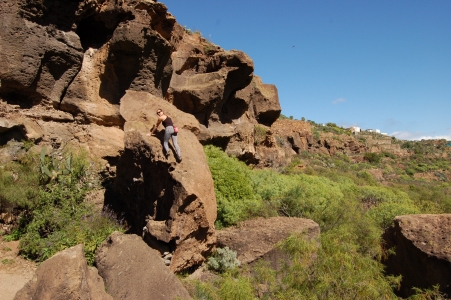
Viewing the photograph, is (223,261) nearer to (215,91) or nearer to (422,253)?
(422,253)

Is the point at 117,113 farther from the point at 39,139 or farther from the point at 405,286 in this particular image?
the point at 405,286

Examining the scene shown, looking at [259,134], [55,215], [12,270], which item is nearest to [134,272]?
[12,270]

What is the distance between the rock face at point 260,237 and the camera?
22.8 feet

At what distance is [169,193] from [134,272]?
168 centimetres

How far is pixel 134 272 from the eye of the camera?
512 cm

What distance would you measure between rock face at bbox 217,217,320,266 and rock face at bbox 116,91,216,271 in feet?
1.65

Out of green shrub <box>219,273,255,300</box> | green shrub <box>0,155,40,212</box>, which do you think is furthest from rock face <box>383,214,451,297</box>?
green shrub <box>0,155,40,212</box>

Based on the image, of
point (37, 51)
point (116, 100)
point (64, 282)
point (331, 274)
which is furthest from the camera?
point (116, 100)

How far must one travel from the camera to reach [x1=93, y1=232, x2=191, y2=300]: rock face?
480 cm

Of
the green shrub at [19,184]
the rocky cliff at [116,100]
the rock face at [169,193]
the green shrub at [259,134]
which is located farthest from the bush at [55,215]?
the green shrub at [259,134]

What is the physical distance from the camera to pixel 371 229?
290 inches

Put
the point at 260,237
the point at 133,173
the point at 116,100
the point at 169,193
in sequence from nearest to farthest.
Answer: the point at 169,193 < the point at 260,237 < the point at 133,173 < the point at 116,100

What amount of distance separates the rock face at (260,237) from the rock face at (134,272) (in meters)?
2.21

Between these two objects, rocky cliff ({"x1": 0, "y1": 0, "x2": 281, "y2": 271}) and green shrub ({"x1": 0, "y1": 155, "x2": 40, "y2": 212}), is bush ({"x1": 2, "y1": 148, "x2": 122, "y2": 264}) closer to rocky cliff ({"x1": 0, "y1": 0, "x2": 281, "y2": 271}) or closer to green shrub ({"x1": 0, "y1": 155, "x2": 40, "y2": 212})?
green shrub ({"x1": 0, "y1": 155, "x2": 40, "y2": 212})
